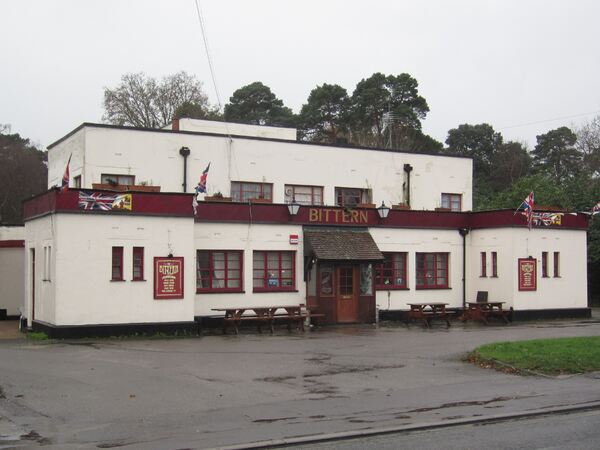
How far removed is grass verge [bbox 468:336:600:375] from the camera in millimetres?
15438

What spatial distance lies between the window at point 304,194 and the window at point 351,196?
84 cm

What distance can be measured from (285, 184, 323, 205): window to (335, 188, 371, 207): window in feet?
2.76

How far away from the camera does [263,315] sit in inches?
986

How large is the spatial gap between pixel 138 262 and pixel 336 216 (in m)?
8.63

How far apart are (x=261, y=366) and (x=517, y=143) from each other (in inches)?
2689

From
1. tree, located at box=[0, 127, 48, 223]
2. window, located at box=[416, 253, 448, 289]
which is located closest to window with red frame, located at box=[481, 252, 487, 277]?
window, located at box=[416, 253, 448, 289]

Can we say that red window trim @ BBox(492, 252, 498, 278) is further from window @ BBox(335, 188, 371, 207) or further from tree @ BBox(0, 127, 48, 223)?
tree @ BBox(0, 127, 48, 223)

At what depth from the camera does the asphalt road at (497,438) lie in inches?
356

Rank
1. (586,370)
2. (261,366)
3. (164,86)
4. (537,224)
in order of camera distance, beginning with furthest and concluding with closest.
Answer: (164,86)
(537,224)
(261,366)
(586,370)

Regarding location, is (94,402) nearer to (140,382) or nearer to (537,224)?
(140,382)

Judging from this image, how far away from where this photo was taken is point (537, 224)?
30.4m

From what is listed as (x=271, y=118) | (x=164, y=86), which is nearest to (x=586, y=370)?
(x=164, y=86)

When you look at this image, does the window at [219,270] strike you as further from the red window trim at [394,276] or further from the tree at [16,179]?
the tree at [16,179]

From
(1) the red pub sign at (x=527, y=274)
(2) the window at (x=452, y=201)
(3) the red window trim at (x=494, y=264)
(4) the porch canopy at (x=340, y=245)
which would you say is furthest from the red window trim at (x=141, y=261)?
(2) the window at (x=452, y=201)
